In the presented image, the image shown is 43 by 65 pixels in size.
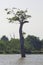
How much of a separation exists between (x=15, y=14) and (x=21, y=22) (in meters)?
1.25

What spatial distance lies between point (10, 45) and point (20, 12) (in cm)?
3632

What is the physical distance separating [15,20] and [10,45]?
118ft

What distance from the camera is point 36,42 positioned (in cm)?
11350

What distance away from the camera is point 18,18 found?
4078 cm

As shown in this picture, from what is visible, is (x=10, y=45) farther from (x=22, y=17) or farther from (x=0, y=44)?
(x=22, y=17)

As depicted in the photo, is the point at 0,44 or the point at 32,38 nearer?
the point at 0,44

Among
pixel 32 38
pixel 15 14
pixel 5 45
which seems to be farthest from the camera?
pixel 32 38

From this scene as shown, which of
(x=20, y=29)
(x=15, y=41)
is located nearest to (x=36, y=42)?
(x=15, y=41)

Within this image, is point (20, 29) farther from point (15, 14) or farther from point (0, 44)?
point (0, 44)

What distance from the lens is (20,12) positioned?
1614 inches

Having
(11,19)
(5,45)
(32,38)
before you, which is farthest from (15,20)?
(32,38)

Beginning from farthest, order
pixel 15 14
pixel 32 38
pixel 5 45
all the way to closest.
→ pixel 32 38 < pixel 5 45 < pixel 15 14

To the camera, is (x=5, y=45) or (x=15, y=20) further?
(x=5, y=45)

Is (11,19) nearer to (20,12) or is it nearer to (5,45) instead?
(20,12)
